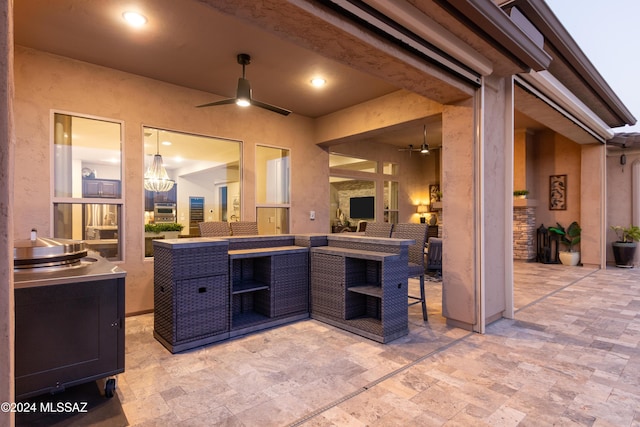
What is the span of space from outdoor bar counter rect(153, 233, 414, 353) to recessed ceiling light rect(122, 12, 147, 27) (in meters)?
1.91

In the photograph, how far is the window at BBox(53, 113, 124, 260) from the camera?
349 cm

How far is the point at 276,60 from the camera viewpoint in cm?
350

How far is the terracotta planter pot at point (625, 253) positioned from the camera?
689 centimetres

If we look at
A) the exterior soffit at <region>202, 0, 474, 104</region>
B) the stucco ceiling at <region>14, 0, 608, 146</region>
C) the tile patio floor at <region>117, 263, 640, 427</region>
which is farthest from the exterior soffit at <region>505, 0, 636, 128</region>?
the tile patio floor at <region>117, 263, 640, 427</region>

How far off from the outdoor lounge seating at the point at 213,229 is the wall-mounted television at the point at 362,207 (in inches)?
200

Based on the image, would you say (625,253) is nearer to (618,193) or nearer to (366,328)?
(618,193)

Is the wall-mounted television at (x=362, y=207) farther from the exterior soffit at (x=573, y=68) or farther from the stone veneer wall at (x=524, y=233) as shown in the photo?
the exterior soffit at (x=573, y=68)

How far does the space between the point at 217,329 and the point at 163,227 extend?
6.53 ft

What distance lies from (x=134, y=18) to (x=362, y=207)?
7234mm

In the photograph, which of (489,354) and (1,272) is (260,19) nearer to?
(1,272)

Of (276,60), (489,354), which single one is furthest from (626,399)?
(276,60)

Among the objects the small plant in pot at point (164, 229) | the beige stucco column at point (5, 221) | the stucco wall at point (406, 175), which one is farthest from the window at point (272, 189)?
the beige stucco column at point (5, 221)

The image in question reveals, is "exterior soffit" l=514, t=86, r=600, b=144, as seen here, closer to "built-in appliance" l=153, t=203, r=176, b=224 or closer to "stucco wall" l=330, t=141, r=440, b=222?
"stucco wall" l=330, t=141, r=440, b=222

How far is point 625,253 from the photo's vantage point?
6.93 meters
